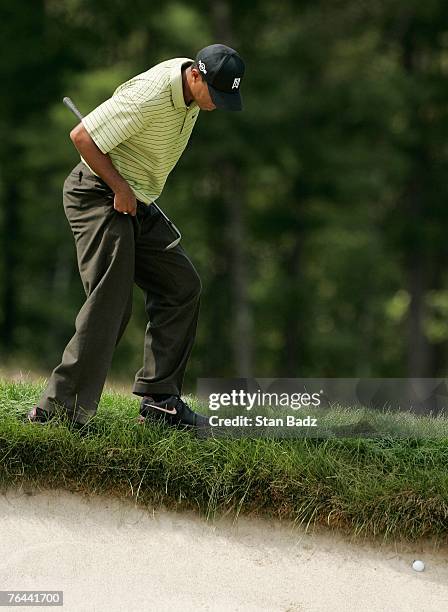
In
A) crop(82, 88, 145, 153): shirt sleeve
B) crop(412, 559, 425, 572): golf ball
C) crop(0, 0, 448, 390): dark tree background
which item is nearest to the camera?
crop(412, 559, 425, 572): golf ball

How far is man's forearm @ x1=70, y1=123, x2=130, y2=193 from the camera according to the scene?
496 cm

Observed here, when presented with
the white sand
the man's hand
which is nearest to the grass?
the white sand

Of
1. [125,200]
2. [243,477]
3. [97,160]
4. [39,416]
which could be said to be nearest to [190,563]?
[243,477]

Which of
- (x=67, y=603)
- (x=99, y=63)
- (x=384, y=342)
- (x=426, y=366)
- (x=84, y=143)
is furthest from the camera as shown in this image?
(x=384, y=342)

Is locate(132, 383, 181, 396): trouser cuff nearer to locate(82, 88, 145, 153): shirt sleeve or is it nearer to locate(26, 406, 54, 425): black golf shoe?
locate(26, 406, 54, 425): black golf shoe

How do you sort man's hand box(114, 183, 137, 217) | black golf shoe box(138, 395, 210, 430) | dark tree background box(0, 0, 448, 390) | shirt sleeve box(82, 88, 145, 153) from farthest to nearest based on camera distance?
dark tree background box(0, 0, 448, 390)
black golf shoe box(138, 395, 210, 430)
man's hand box(114, 183, 137, 217)
shirt sleeve box(82, 88, 145, 153)

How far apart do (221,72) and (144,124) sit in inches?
17.0

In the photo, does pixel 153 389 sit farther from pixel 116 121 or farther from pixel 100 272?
pixel 116 121

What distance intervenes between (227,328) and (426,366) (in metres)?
4.87

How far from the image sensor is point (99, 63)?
26.5 meters

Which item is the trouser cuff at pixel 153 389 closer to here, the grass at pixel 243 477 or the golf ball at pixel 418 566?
the grass at pixel 243 477

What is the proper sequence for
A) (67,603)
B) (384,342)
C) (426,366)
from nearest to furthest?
(67,603), (426,366), (384,342)

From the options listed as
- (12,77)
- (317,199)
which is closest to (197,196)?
(317,199)

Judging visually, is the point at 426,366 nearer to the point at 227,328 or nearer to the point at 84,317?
the point at 227,328
